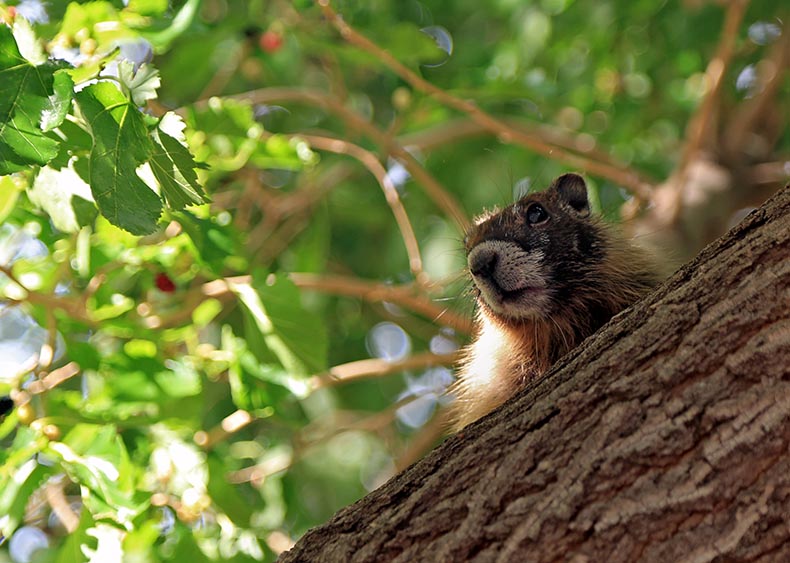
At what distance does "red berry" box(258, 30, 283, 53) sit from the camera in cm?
350

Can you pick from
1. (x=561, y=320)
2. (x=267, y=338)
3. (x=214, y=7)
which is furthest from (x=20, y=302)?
(x=214, y=7)

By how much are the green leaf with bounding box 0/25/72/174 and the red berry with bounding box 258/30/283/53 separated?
164cm

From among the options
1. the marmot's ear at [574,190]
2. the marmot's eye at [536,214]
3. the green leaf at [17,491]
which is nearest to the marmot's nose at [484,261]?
the marmot's eye at [536,214]

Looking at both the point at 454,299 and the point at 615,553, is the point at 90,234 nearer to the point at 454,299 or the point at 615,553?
the point at 454,299

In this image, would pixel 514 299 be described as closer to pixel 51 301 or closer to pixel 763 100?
pixel 51 301

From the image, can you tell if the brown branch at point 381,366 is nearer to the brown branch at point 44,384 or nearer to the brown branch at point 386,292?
the brown branch at point 386,292

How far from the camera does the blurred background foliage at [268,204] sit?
92.2 inches

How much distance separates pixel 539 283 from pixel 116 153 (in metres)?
1.42

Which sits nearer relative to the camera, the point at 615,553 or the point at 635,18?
the point at 615,553

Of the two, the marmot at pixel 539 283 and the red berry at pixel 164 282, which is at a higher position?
the marmot at pixel 539 283

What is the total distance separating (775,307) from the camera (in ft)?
5.46

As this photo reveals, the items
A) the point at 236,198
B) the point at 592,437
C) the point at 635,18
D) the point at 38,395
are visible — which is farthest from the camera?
the point at 635,18

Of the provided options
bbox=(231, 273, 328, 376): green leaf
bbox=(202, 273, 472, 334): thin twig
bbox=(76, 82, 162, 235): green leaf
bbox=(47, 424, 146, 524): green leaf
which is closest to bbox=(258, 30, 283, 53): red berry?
bbox=(202, 273, 472, 334): thin twig

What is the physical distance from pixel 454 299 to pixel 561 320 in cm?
86
